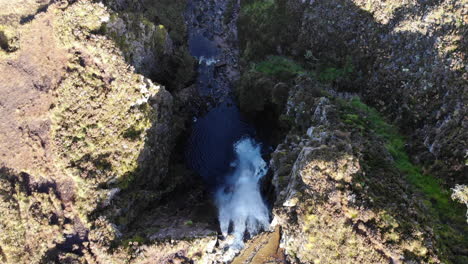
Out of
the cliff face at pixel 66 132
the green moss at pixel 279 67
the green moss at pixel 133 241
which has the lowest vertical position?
the green moss at pixel 133 241

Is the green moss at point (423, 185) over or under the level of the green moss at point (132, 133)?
over

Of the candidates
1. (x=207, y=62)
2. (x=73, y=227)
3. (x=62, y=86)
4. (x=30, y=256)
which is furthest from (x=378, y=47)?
(x=30, y=256)

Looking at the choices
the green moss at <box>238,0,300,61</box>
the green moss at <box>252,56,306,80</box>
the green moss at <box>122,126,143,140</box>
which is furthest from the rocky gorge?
the green moss at <box>238,0,300,61</box>

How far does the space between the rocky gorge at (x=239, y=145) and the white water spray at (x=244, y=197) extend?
180 mm

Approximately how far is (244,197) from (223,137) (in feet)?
27.7

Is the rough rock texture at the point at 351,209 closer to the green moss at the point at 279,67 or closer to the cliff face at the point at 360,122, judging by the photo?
the cliff face at the point at 360,122

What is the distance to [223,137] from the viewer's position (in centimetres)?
3441

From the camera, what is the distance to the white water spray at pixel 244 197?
2419 centimetres

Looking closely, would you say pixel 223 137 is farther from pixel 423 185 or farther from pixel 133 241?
pixel 423 185

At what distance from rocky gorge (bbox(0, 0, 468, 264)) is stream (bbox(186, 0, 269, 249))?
23cm

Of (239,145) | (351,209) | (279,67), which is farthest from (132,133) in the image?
(279,67)

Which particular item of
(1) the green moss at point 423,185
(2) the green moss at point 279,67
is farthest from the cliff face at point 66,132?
(1) the green moss at point 423,185

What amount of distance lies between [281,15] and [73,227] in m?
33.3

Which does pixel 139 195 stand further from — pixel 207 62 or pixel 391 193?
pixel 207 62
